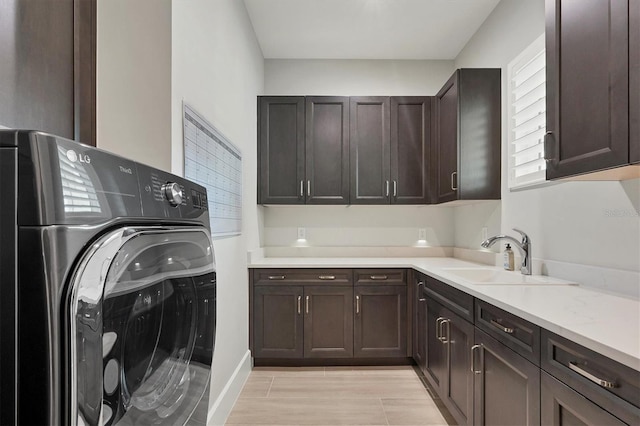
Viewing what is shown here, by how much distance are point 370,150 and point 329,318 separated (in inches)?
61.3

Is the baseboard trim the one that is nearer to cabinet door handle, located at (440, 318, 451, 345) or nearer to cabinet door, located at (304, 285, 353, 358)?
cabinet door, located at (304, 285, 353, 358)

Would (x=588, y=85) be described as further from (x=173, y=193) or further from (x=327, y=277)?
(x=327, y=277)

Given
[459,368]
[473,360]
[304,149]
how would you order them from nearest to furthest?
[473,360] < [459,368] < [304,149]

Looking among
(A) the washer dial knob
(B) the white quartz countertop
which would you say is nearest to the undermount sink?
(B) the white quartz countertop

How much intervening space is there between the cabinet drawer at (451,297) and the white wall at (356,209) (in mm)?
1164

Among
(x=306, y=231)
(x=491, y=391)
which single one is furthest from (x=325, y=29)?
(x=491, y=391)

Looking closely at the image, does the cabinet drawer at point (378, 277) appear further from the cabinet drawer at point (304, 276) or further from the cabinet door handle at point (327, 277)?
the cabinet door handle at point (327, 277)

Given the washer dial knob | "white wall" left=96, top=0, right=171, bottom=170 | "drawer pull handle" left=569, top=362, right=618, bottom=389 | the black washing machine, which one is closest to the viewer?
the black washing machine

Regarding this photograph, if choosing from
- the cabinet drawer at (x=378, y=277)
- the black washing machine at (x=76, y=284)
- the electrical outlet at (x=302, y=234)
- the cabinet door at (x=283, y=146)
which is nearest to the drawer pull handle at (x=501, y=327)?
the black washing machine at (x=76, y=284)

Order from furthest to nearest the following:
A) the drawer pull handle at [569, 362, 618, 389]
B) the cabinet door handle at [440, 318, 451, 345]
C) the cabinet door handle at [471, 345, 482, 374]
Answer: the cabinet door handle at [440, 318, 451, 345]
the cabinet door handle at [471, 345, 482, 374]
the drawer pull handle at [569, 362, 618, 389]

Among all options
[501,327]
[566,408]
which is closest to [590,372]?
[566,408]

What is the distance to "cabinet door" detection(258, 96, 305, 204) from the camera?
11.1 feet

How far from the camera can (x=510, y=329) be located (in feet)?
4.69

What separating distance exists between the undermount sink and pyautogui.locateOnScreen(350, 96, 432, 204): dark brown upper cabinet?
920 mm
